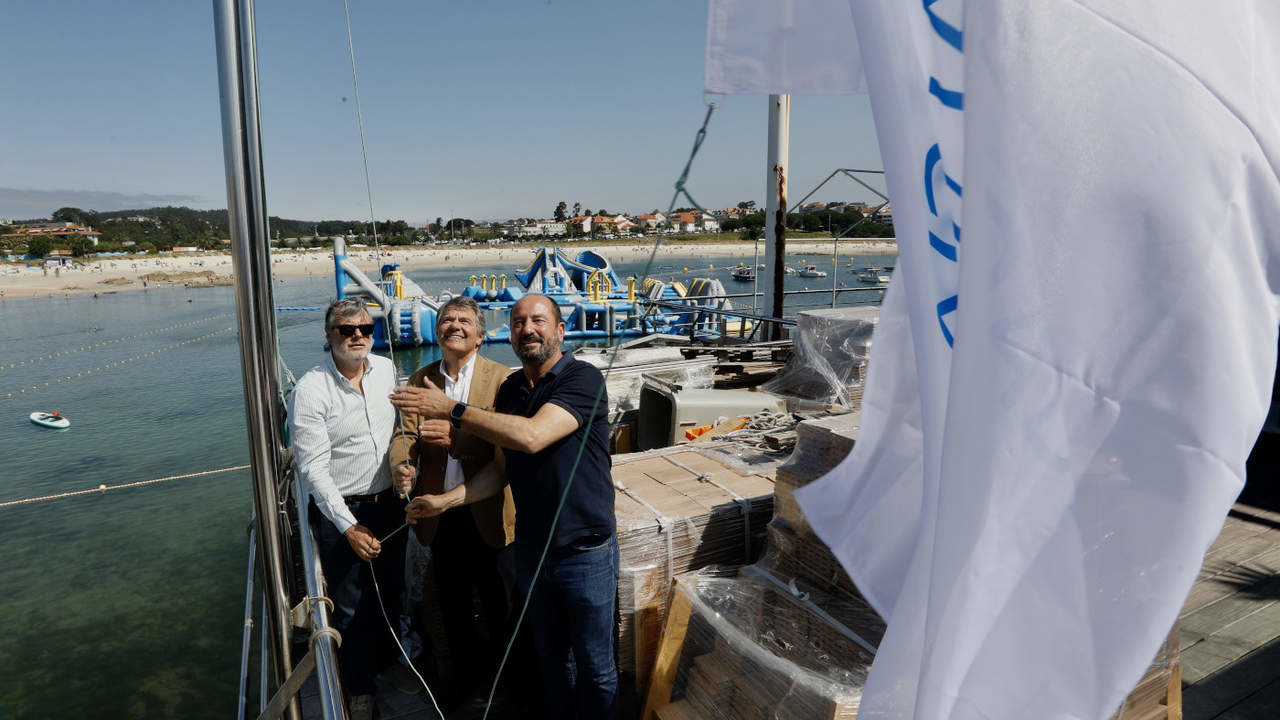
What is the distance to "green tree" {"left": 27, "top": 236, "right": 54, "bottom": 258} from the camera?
303ft

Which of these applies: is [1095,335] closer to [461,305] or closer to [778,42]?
[778,42]

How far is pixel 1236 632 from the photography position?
3.28 meters

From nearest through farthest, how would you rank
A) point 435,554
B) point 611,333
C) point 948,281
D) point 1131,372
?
1. point 1131,372
2. point 948,281
3. point 435,554
4. point 611,333

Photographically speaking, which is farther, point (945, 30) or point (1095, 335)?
point (945, 30)

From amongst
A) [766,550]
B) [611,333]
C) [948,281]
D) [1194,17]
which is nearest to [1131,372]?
[948,281]

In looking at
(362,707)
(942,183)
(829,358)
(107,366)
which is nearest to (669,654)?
(362,707)

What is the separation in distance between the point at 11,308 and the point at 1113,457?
209ft

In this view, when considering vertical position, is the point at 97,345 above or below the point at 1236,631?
below

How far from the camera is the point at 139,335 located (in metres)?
32.7

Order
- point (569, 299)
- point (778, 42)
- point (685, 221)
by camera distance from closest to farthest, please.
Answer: point (778, 42) → point (685, 221) → point (569, 299)

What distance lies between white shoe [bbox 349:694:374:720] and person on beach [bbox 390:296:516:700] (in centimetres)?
36

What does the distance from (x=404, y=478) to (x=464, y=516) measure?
1.18ft

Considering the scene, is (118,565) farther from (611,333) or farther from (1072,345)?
(611,333)

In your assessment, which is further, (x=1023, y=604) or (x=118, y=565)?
(x=118, y=565)
